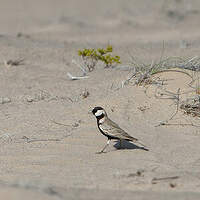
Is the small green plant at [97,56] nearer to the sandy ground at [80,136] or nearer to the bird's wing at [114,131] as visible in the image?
the sandy ground at [80,136]

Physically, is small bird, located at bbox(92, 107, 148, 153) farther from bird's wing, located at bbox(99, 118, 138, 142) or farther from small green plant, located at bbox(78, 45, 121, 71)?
small green plant, located at bbox(78, 45, 121, 71)

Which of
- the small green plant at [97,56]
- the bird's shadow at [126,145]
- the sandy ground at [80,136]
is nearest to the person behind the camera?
the sandy ground at [80,136]

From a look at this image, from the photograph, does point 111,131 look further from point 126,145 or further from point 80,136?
point 80,136

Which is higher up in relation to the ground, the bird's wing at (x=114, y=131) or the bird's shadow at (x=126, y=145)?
the bird's wing at (x=114, y=131)

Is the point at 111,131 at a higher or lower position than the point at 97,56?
lower

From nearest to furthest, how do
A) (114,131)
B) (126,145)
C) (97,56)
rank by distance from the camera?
1. (114,131)
2. (126,145)
3. (97,56)

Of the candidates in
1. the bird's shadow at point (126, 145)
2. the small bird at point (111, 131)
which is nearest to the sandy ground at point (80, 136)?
the bird's shadow at point (126, 145)

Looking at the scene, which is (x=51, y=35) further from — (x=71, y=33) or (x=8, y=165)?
(x=8, y=165)

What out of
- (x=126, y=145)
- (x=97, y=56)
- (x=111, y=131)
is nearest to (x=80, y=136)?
(x=126, y=145)

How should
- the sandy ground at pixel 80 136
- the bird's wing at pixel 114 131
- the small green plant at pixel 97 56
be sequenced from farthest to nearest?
the small green plant at pixel 97 56 → the bird's wing at pixel 114 131 → the sandy ground at pixel 80 136

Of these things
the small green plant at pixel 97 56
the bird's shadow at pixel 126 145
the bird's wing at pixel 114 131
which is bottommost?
the bird's shadow at pixel 126 145

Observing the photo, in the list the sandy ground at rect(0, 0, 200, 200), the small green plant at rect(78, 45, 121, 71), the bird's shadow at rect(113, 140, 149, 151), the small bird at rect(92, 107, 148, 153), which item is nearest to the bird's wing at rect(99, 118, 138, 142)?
the small bird at rect(92, 107, 148, 153)

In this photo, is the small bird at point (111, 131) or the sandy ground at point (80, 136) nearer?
the sandy ground at point (80, 136)

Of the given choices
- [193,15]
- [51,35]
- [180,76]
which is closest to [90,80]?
[180,76]
